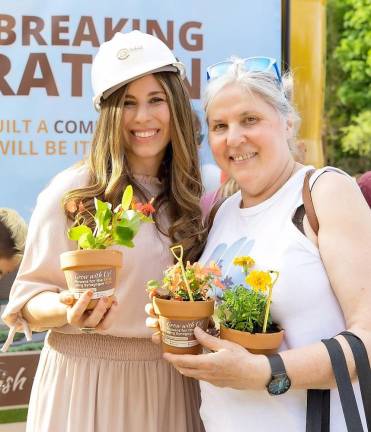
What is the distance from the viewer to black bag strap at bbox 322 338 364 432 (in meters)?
1.71

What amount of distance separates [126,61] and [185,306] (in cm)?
97

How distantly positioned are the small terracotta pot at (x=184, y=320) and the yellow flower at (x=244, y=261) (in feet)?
0.44

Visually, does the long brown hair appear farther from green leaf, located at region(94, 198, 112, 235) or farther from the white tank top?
the white tank top

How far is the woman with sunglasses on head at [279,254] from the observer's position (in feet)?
5.63

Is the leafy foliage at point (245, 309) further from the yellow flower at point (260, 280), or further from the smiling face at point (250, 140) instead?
the smiling face at point (250, 140)

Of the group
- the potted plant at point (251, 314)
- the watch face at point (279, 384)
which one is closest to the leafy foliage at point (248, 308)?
the potted plant at point (251, 314)

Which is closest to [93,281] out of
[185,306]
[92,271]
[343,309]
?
[92,271]

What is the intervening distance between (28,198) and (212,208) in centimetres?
111

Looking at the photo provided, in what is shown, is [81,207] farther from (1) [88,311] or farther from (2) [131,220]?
(1) [88,311]

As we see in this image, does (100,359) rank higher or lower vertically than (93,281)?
lower

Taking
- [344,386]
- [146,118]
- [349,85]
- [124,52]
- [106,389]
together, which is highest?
[349,85]

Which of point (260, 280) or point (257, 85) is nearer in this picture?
point (260, 280)

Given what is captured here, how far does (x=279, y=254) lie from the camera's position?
6.07ft

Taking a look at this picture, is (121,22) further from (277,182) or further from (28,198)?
(277,182)
